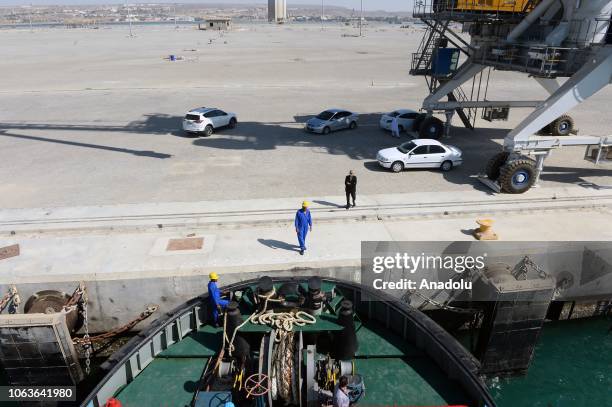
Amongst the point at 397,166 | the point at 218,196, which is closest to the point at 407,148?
the point at 397,166

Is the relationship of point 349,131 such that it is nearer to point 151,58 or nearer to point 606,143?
point 606,143

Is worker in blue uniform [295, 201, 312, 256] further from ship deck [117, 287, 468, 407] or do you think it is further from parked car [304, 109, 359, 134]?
parked car [304, 109, 359, 134]

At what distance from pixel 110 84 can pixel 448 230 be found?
142ft

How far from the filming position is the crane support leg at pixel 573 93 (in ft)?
52.6

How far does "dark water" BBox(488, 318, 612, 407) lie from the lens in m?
10.6

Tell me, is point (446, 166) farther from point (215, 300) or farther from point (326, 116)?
point (215, 300)

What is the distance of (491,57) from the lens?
22.3 m

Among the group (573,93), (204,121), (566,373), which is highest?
(573,93)

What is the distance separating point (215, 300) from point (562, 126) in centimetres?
2500

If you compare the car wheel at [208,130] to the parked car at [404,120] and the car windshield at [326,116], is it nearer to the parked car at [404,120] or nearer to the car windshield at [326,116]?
the car windshield at [326,116]

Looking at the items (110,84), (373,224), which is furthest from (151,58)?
(373,224)

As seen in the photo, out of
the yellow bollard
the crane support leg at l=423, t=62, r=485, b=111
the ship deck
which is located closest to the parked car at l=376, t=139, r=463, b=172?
the crane support leg at l=423, t=62, r=485, b=111

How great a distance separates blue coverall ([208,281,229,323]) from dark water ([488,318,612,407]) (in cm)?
732

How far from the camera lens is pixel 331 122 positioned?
2700 centimetres
